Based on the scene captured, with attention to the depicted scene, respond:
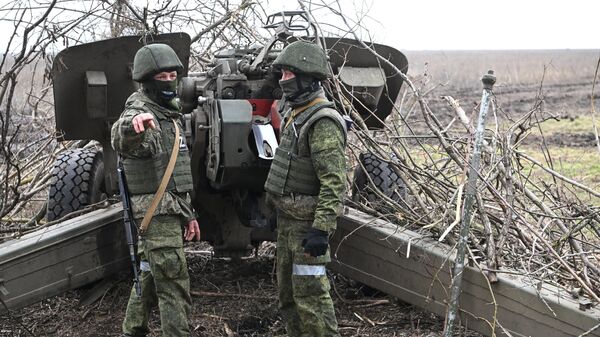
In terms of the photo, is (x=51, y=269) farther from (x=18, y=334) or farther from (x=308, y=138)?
(x=308, y=138)

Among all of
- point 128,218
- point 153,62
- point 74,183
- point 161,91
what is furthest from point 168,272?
point 74,183

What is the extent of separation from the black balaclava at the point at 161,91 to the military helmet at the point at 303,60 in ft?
2.09

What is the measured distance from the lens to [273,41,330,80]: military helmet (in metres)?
5.15

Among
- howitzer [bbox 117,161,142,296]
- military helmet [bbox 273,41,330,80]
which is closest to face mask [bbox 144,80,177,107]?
howitzer [bbox 117,161,142,296]

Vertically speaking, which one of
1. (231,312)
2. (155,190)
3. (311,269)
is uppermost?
(155,190)

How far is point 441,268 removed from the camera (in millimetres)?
Answer: 5402

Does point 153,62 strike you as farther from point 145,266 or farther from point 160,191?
point 145,266

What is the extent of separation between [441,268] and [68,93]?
9.49 feet

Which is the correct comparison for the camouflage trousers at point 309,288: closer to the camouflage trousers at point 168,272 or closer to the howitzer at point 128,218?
the camouflage trousers at point 168,272

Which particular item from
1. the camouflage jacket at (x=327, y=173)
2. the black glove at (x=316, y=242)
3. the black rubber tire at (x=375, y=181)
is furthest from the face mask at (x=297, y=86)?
the black rubber tire at (x=375, y=181)

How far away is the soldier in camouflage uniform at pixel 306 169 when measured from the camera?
5.07m

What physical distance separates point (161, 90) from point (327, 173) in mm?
1100

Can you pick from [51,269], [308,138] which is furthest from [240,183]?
[51,269]

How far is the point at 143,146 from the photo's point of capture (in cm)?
516
